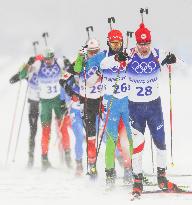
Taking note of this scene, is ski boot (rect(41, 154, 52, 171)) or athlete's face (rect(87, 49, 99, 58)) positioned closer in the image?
athlete's face (rect(87, 49, 99, 58))

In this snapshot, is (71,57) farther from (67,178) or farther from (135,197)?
(135,197)

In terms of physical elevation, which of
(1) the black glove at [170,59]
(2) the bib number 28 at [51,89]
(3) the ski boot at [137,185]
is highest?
(2) the bib number 28 at [51,89]

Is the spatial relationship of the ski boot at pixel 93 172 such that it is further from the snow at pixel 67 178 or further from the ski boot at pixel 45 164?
the ski boot at pixel 45 164

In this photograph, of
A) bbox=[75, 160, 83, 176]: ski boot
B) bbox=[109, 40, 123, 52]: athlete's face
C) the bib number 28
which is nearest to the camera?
bbox=[109, 40, 123, 52]: athlete's face

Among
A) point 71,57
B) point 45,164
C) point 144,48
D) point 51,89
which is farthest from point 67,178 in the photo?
point 71,57

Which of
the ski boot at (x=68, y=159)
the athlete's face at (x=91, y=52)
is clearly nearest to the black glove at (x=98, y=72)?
the athlete's face at (x=91, y=52)

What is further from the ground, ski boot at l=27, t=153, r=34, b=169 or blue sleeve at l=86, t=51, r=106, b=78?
blue sleeve at l=86, t=51, r=106, b=78

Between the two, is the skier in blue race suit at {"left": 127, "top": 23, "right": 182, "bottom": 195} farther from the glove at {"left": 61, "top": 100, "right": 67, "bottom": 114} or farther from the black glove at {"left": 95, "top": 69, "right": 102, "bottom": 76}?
the glove at {"left": 61, "top": 100, "right": 67, "bottom": 114}

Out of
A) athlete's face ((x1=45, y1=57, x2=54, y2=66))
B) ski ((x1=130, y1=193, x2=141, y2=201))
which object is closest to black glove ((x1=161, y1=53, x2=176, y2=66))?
ski ((x1=130, y1=193, x2=141, y2=201))

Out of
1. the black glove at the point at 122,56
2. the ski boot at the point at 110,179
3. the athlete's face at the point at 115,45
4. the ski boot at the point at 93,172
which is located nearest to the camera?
the black glove at the point at 122,56

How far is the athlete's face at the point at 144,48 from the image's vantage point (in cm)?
877

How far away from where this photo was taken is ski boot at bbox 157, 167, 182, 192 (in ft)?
29.1

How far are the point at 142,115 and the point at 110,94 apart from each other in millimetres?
908

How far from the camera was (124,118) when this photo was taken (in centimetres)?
968
